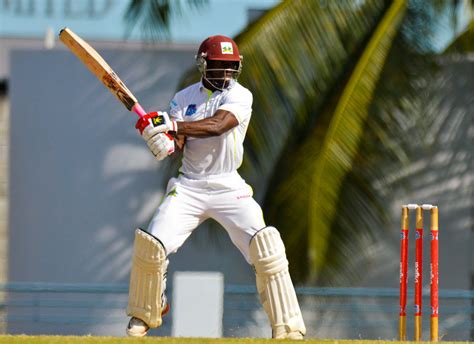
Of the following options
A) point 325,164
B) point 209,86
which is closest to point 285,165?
point 325,164

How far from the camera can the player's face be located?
8.64 metres

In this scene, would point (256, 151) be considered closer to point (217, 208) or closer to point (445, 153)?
point (445, 153)

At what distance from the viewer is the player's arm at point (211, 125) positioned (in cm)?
839

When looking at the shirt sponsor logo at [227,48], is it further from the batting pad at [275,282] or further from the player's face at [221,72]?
the batting pad at [275,282]

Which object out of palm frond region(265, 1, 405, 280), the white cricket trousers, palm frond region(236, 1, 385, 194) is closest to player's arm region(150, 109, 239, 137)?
the white cricket trousers

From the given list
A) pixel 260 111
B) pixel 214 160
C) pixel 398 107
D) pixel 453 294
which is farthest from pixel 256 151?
pixel 214 160

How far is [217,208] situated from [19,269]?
7432 mm

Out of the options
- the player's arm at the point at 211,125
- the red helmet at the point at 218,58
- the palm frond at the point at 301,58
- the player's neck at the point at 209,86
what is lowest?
the player's arm at the point at 211,125

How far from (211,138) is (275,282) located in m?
0.92

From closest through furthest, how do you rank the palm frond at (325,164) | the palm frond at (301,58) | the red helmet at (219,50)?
the red helmet at (219,50) → the palm frond at (325,164) → the palm frond at (301,58)

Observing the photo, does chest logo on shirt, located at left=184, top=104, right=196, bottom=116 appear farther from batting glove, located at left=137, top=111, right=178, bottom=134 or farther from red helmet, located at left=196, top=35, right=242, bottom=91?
batting glove, located at left=137, top=111, right=178, bottom=134

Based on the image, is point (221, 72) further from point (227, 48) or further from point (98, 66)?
point (98, 66)

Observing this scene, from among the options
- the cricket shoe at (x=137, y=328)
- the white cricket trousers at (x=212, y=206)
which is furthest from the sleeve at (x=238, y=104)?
the cricket shoe at (x=137, y=328)

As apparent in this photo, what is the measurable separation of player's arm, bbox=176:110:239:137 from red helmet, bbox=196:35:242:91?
257mm
